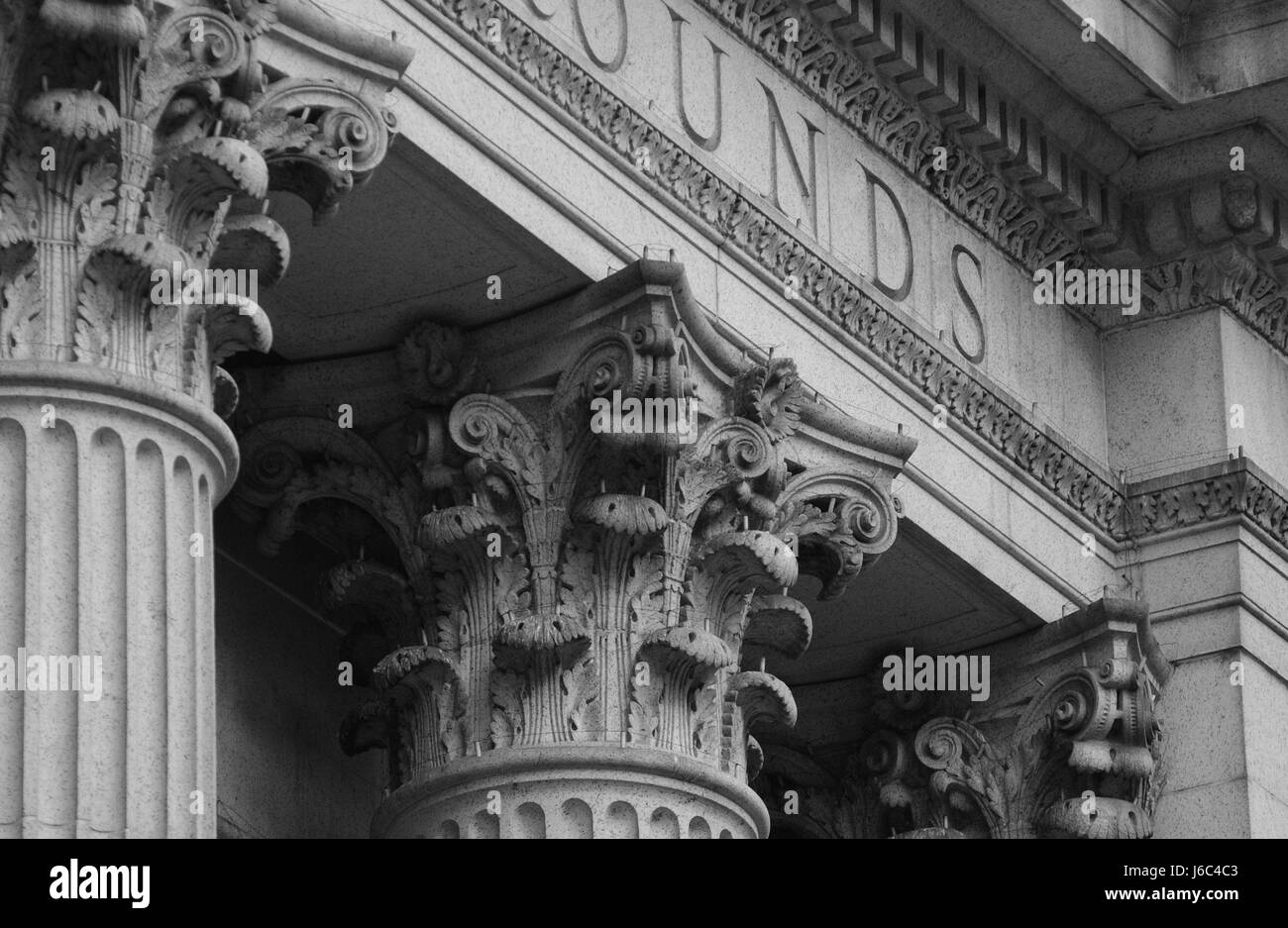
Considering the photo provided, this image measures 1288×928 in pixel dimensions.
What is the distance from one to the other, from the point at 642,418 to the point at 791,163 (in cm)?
375

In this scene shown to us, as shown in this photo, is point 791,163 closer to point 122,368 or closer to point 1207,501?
point 1207,501

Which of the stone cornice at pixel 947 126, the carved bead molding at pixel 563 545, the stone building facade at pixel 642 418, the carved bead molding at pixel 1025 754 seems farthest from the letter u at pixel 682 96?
the carved bead molding at pixel 1025 754

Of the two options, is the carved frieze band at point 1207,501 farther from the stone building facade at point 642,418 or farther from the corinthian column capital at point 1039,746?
the corinthian column capital at point 1039,746

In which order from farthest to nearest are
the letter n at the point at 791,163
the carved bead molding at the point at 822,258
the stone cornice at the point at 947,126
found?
the stone cornice at the point at 947,126 < the letter n at the point at 791,163 < the carved bead molding at the point at 822,258

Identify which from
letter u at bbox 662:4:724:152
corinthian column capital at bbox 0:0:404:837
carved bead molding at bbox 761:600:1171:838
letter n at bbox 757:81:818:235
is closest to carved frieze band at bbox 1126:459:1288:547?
carved bead molding at bbox 761:600:1171:838

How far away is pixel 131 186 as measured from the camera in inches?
631

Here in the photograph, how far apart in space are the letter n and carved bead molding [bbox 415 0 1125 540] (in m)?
0.44

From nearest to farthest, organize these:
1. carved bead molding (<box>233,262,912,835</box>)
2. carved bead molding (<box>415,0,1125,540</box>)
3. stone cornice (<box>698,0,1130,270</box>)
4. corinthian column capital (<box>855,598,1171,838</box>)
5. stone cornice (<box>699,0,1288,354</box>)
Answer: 1. carved bead molding (<box>233,262,912,835</box>)
2. carved bead molding (<box>415,0,1125,540</box>)
3. stone cornice (<box>698,0,1130,270</box>)
4. stone cornice (<box>699,0,1288,354</box>)
5. corinthian column capital (<box>855,598,1171,838</box>)

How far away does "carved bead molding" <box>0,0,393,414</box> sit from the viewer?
51.5ft

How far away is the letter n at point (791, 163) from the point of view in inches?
877

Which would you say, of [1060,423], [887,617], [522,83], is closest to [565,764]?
[522,83]

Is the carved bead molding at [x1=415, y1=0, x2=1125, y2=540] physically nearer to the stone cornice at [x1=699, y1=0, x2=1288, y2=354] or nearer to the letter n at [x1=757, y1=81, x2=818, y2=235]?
the stone cornice at [x1=699, y1=0, x2=1288, y2=354]

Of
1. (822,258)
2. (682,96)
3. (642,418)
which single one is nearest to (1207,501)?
(822,258)

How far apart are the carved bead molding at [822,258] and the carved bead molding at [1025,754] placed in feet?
3.93
